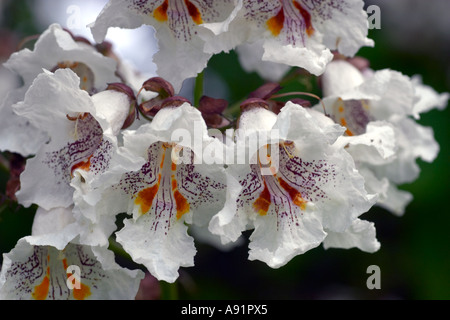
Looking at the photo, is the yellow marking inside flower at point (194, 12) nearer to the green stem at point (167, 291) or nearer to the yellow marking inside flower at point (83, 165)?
the yellow marking inside flower at point (83, 165)

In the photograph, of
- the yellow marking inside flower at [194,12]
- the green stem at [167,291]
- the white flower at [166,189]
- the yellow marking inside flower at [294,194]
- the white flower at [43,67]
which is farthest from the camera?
the green stem at [167,291]

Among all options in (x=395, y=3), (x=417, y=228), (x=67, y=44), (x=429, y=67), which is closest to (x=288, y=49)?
(x=67, y=44)

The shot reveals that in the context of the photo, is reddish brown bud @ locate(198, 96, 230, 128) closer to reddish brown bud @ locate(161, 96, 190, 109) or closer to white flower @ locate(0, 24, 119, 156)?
reddish brown bud @ locate(161, 96, 190, 109)

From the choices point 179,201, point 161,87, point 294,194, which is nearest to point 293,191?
point 294,194

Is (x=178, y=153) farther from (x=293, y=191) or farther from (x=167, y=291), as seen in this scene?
(x=167, y=291)

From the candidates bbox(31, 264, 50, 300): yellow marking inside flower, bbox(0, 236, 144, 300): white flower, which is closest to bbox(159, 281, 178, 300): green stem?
bbox(0, 236, 144, 300): white flower

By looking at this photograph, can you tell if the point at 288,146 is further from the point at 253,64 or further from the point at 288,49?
the point at 253,64

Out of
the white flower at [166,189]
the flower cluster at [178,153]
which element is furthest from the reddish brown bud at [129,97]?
the white flower at [166,189]
